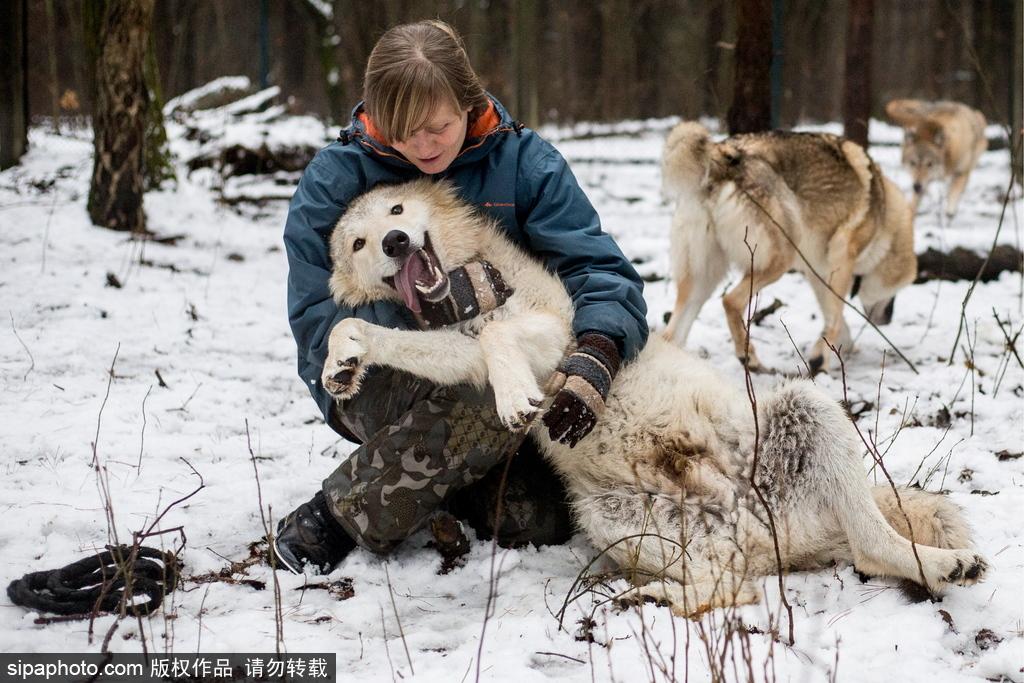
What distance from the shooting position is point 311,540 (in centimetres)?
271

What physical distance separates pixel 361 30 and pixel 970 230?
965 cm

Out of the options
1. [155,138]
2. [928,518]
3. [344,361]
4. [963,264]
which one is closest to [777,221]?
[963,264]

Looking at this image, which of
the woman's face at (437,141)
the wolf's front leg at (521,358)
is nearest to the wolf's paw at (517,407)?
the wolf's front leg at (521,358)

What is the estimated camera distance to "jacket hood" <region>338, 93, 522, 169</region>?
2.98 m

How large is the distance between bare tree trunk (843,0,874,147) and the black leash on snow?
8269 millimetres

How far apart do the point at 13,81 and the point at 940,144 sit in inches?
434

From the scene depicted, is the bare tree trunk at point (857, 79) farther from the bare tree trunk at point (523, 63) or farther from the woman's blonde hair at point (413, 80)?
the woman's blonde hair at point (413, 80)

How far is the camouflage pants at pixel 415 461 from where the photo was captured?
2.71m

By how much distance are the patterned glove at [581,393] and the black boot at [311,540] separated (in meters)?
0.88

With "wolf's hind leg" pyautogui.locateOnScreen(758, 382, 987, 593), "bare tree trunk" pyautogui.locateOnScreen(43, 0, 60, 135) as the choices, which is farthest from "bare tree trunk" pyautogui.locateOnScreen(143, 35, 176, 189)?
"wolf's hind leg" pyautogui.locateOnScreen(758, 382, 987, 593)

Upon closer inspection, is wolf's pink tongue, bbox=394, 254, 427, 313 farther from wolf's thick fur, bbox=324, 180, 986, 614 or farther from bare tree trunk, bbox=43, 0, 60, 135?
bare tree trunk, bbox=43, 0, 60, 135

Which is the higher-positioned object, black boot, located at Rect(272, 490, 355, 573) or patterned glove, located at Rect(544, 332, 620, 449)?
patterned glove, located at Rect(544, 332, 620, 449)

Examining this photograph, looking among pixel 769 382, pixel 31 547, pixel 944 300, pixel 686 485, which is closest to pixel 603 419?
pixel 686 485

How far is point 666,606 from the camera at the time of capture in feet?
8.07
